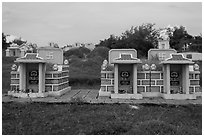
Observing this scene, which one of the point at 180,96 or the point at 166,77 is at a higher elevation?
the point at 166,77

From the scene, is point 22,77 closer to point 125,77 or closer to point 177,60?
point 125,77

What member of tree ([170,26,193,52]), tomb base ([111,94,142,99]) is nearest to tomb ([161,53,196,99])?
tomb base ([111,94,142,99])

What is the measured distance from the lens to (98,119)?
8289mm

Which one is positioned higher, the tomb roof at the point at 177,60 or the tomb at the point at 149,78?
the tomb roof at the point at 177,60

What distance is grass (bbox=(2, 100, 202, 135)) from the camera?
23.2 feet

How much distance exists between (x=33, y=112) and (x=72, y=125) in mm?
2365

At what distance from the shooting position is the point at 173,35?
5209 cm

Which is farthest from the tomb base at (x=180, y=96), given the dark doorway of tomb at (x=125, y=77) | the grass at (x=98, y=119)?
the grass at (x=98, y=119)

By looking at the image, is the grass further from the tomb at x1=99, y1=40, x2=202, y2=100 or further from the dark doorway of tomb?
the dark doorway of tomb

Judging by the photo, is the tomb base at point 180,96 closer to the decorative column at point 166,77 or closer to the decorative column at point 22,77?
the decorative column at point 166,77

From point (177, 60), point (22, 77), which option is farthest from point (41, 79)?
point (177, 60)

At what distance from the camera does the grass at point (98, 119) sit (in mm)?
7070

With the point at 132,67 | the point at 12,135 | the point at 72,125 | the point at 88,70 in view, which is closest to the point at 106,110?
the point at 72,125

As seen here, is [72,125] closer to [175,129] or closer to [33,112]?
[33,112]
